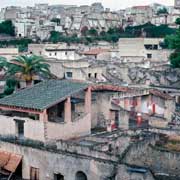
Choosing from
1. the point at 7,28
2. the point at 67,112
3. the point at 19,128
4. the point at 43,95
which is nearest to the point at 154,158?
the point at 67,112

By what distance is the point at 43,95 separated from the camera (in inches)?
859

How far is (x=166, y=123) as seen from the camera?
2614cm

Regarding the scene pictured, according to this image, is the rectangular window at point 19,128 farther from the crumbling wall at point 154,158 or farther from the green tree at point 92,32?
the green tree at point 92,32

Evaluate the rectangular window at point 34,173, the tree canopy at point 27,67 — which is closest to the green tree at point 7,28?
the tree canopy at point 27,67

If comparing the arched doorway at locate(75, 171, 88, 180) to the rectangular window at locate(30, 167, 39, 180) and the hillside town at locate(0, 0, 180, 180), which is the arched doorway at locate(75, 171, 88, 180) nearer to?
the hillside town at locate(0, 0, 180, 180)

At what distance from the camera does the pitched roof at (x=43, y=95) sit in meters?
20.9

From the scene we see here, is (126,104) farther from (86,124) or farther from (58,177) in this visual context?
(58,177)

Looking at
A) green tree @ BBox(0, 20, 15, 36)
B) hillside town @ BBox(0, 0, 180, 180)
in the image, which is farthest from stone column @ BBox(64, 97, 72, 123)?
green tree @ BBox(0, 20, 15, 36)

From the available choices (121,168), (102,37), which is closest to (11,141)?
(121,168)

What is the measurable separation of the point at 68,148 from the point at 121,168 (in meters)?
3.23

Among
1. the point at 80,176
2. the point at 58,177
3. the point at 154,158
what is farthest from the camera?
the point at 154,158

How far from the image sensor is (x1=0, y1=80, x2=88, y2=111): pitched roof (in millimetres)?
20906

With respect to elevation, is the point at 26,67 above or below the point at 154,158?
above

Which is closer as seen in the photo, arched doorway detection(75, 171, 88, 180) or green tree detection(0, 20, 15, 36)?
arched doorway detection(75, 171, 88, 180)
